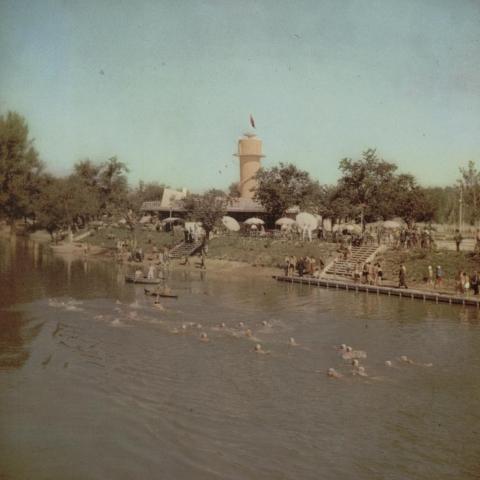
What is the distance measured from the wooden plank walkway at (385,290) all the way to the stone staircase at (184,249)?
14.5m

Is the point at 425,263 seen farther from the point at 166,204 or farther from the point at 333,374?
the point at 166,204

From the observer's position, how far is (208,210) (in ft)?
200

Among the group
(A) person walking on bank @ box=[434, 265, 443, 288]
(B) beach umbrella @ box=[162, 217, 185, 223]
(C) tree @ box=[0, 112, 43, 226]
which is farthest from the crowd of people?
(C) tree @ box=[0, 112, 43, 226]

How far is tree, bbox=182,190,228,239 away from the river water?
26.6 metres

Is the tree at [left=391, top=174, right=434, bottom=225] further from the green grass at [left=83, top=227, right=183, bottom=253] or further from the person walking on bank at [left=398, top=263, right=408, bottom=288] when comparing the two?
the green grass at [left=83, top=227, right=183, bottom=253]

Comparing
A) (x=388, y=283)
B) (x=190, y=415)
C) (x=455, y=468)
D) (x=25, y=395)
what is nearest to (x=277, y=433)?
(x=190, y=415)

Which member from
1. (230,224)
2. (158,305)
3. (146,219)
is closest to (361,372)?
(158,305)

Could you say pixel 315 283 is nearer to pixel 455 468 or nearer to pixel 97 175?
pixel 455 468

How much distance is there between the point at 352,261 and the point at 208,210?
17624mm

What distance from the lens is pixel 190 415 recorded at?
18.1m

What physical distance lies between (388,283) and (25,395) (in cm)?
2978

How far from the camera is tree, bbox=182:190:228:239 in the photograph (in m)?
61.1

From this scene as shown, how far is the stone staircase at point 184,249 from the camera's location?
6179 centimetres

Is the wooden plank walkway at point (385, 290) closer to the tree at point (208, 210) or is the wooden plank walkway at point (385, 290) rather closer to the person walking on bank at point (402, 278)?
the person walking on bank at point (402, 278)
